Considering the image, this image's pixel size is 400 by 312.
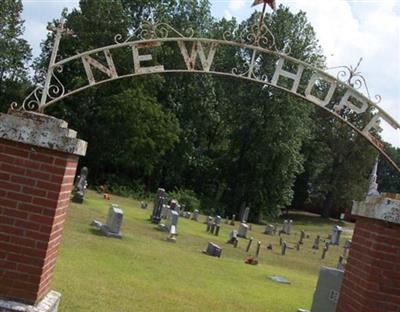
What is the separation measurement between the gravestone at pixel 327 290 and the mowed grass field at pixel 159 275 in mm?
1866

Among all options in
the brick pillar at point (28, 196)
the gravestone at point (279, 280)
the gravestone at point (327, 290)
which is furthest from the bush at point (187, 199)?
the brick pillar at point (28, 196)

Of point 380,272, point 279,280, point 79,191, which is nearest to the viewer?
point 380,272

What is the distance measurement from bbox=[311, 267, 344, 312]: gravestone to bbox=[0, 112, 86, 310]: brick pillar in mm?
5993

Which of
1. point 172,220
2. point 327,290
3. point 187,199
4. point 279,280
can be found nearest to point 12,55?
point 187,199

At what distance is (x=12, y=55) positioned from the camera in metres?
49.8

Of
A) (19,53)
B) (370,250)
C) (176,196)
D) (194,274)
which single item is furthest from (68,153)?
(19,53)

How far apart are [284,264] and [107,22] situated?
3090 cm

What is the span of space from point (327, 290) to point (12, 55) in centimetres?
4533

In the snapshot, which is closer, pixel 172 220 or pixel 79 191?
pixel 172 220

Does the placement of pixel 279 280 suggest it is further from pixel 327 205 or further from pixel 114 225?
pixel 327 205

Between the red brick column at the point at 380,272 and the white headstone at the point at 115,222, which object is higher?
the red brick column at the point at 380,272

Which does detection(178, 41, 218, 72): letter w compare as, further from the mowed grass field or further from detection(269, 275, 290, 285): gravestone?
detection(269, 275, 290, 285): gravestone

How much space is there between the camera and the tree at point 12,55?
4838cm

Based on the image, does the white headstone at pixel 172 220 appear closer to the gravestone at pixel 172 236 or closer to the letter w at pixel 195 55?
the gravestone at pixel 172 236
